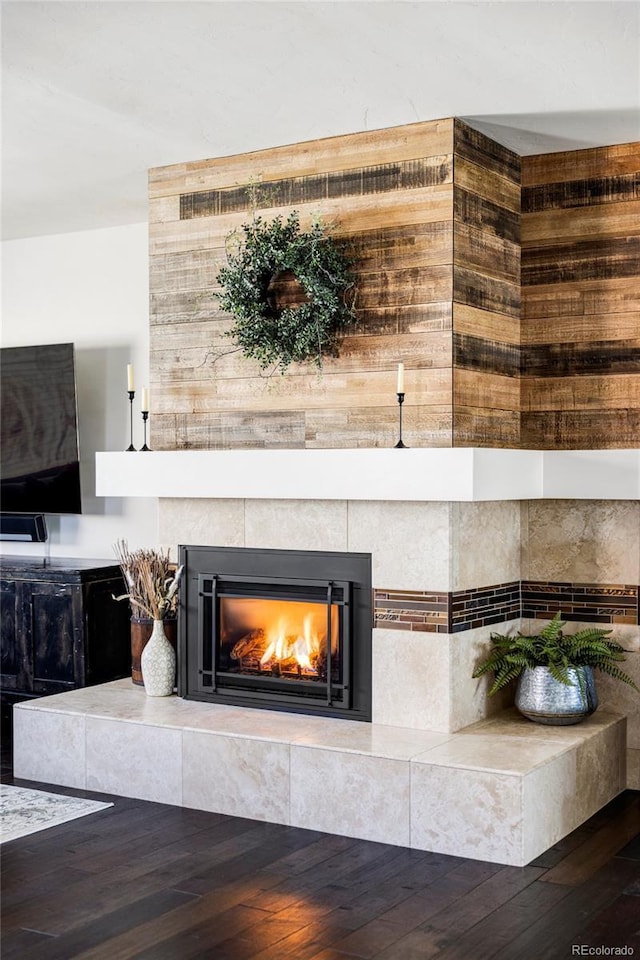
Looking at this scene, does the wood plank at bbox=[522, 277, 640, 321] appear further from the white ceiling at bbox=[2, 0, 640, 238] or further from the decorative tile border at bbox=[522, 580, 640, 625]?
the decorative tile border at bbox=[522, 580, 640, 625]

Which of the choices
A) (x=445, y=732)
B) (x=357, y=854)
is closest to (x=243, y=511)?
(x=445, y=732)

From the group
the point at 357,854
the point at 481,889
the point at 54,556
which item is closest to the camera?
the point at 481,889

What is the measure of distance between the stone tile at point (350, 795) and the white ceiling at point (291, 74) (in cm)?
241

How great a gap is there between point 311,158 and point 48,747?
2.73m

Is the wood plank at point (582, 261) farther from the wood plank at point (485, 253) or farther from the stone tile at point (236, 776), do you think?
the stone tile at point (236, 776)

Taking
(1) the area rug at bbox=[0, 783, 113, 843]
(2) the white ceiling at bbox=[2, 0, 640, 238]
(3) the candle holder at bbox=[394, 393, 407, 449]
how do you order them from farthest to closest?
(3) the candle holder at bbox=[394, 393, 407, 449] → (1) the area rug at bbox=[0, 783, 113, 843] → (2) the white ceiling at bbox=[2, 0, 640, 238]

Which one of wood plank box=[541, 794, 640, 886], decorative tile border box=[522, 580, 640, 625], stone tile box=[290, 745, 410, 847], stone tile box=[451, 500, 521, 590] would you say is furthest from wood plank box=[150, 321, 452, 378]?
wood plank box=[541, 794, 640, 886]

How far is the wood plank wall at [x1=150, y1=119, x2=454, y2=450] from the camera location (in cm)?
430

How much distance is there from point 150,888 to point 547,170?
10.8 ft

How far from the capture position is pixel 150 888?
3500mm

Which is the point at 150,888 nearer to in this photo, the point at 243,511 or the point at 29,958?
the point at 29,958

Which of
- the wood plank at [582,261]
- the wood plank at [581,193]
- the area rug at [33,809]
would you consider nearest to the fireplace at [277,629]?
the area rug at [33,809]

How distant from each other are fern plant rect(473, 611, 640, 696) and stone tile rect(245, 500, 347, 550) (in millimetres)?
771

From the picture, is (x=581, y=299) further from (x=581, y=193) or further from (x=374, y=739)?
(x=374, y=739)
